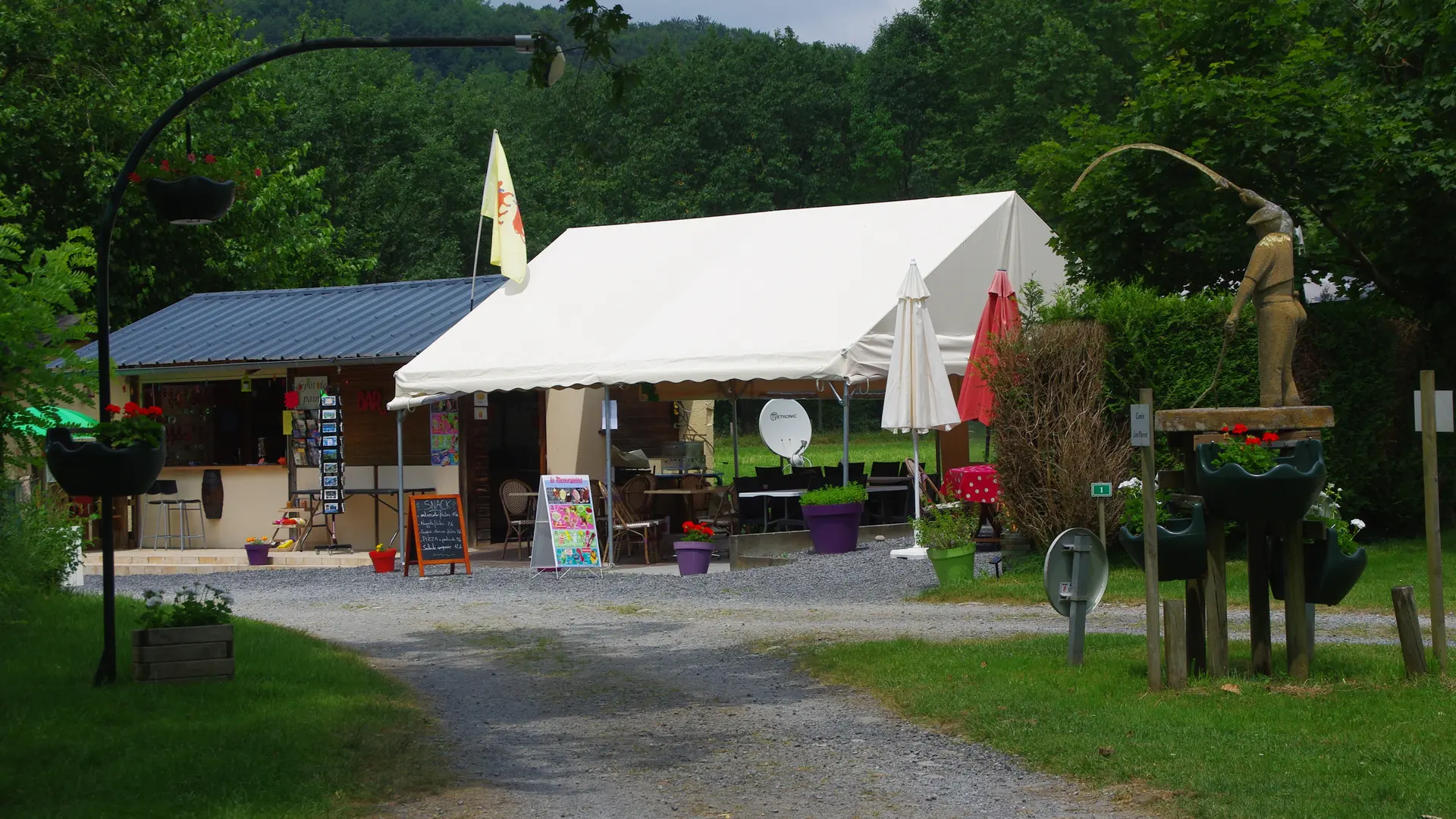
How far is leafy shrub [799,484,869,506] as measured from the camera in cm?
1505

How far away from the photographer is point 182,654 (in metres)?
7.85

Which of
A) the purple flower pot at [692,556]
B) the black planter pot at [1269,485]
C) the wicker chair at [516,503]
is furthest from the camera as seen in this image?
the wicker chair at [516,503]

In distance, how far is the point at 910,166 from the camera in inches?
1849

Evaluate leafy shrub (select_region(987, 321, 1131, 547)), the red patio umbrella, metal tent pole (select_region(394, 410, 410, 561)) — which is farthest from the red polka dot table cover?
metal tent pole (select_region(394, 410, 410, 561))

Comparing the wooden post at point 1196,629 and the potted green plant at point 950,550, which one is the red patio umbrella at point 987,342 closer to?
the potted green plant at point 950,550

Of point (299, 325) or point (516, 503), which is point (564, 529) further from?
point (299, 325)

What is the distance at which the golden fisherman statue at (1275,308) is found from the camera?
8047mm

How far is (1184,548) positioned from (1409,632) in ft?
3.71

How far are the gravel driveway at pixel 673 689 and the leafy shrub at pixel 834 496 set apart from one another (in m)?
0.54

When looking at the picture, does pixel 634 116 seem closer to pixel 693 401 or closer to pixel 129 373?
pixel 693 401

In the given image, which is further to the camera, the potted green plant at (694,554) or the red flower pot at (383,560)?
the red flower pot at (383,560)

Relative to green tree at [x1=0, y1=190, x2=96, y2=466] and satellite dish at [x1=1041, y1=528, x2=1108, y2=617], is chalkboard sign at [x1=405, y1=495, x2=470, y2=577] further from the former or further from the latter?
satellite dish at [x1=1041, y1=528, x2=1108, y2=617]

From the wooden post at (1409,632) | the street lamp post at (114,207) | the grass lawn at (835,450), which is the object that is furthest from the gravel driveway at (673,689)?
the grass lawn at (835,450)

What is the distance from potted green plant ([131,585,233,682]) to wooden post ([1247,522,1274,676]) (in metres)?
5.26
